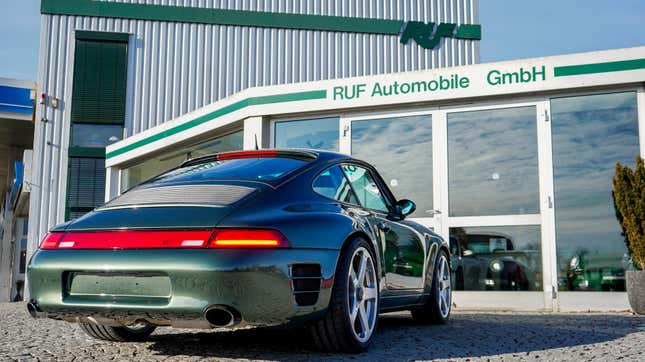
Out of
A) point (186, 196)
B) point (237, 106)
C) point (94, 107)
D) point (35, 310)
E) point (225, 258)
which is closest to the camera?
point (225, 258)

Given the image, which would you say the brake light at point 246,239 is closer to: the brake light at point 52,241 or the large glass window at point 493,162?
the brake light at point 52,241

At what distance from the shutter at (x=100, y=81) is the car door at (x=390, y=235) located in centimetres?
1637

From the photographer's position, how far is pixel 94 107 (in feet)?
63.6

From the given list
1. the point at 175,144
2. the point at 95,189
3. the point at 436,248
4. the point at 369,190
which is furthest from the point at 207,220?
the point at 95,189

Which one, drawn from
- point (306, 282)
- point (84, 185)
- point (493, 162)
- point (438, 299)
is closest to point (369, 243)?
point (306, 282)

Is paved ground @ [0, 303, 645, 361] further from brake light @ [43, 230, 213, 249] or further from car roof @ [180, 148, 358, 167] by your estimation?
car roof @ [180, 148, 358, 167]

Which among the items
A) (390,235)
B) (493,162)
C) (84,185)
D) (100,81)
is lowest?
(390,235)

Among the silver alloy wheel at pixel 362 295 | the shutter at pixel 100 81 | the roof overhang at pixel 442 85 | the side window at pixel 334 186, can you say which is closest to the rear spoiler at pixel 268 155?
the side window at pixel 334 186

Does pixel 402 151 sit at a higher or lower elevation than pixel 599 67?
lower

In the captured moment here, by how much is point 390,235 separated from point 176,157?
29.7 feet

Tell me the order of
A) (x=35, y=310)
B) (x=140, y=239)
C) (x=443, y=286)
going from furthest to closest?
(x=443, y=286), (x=35, y=310), (x=140, y=239)

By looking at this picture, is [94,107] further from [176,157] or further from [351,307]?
[351,307]

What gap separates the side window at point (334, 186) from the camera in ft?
12.6

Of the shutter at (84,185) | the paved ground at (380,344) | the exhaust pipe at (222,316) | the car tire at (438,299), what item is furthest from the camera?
the shutter at (84,185)
